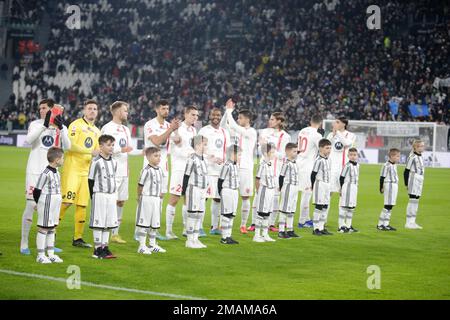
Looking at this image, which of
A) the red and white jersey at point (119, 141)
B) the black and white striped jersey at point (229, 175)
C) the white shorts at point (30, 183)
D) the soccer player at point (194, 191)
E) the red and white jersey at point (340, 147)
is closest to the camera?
the white shorts at point (30, 183)

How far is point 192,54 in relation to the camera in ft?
155

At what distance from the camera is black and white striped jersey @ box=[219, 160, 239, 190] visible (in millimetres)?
13633

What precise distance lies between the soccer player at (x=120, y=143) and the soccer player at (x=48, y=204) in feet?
5.71

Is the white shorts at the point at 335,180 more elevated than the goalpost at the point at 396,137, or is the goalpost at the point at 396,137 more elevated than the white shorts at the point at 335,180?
the goalpost at the point at 396,137

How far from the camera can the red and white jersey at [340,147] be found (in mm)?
17297

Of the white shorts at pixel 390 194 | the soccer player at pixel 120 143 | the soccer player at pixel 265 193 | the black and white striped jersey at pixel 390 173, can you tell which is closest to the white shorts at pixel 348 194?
the white shorts at pixel 390 194

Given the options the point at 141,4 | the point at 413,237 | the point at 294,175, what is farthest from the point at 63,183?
the point at 141,4

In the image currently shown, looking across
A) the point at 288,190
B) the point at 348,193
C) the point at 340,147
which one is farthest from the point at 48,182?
the point at 340,147

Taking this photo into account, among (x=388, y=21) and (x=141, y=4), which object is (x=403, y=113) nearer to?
(x=388, y=21)

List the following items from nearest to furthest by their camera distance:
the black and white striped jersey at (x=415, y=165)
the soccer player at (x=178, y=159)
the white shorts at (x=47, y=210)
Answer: the white shorts at (x=47, y=210)
the soccer player at (x=178, y=159)
the black and white striped jersey at (x=415, y=165)

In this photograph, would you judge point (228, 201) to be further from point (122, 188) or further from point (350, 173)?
point (350, 173)

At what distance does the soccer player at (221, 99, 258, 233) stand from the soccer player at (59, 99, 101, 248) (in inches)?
125

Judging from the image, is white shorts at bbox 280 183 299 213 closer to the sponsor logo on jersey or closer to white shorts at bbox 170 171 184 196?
white shorts at bbox 170 171 184 196

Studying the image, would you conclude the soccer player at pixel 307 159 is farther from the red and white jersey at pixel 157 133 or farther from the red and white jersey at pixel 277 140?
the red and white jersey at pixel 157 133
